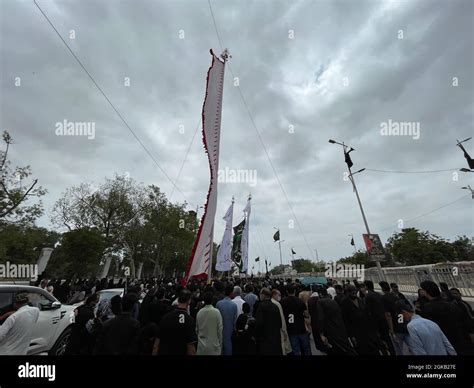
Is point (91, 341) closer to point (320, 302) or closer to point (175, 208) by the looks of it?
point (320, 302)

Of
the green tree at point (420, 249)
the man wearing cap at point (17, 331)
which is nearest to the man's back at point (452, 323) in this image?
the man wearing cap at point (17, 331)

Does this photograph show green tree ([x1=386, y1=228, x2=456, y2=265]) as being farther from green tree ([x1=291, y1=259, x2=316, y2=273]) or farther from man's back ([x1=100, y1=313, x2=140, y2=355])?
green tree ([x1=291, y1=259, x2=316, y2=273])

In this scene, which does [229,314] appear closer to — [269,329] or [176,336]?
[269,329]

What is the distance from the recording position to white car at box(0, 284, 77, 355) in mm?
5254

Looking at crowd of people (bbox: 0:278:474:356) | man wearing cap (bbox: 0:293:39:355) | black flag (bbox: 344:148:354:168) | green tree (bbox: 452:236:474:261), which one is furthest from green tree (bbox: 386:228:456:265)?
man wearing cap (bbox: 0:293:39:355)

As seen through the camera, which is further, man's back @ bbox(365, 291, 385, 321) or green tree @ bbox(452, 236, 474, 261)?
green tree @ bbox(452, 236, 474, 261)

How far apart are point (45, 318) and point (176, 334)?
411 centimetres

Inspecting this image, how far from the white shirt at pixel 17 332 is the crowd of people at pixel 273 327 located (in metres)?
0.03

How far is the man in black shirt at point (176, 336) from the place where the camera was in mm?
3568

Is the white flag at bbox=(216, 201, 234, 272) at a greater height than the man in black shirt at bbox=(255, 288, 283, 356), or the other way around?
the white flag at bbox=(216, 201, 234, 272)

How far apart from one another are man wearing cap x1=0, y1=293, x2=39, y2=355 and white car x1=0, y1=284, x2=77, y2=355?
1.82 metres

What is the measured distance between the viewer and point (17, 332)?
147 inches

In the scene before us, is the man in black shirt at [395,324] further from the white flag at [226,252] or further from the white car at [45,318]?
the white flag at [226,252]

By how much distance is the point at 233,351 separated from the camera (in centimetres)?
462
